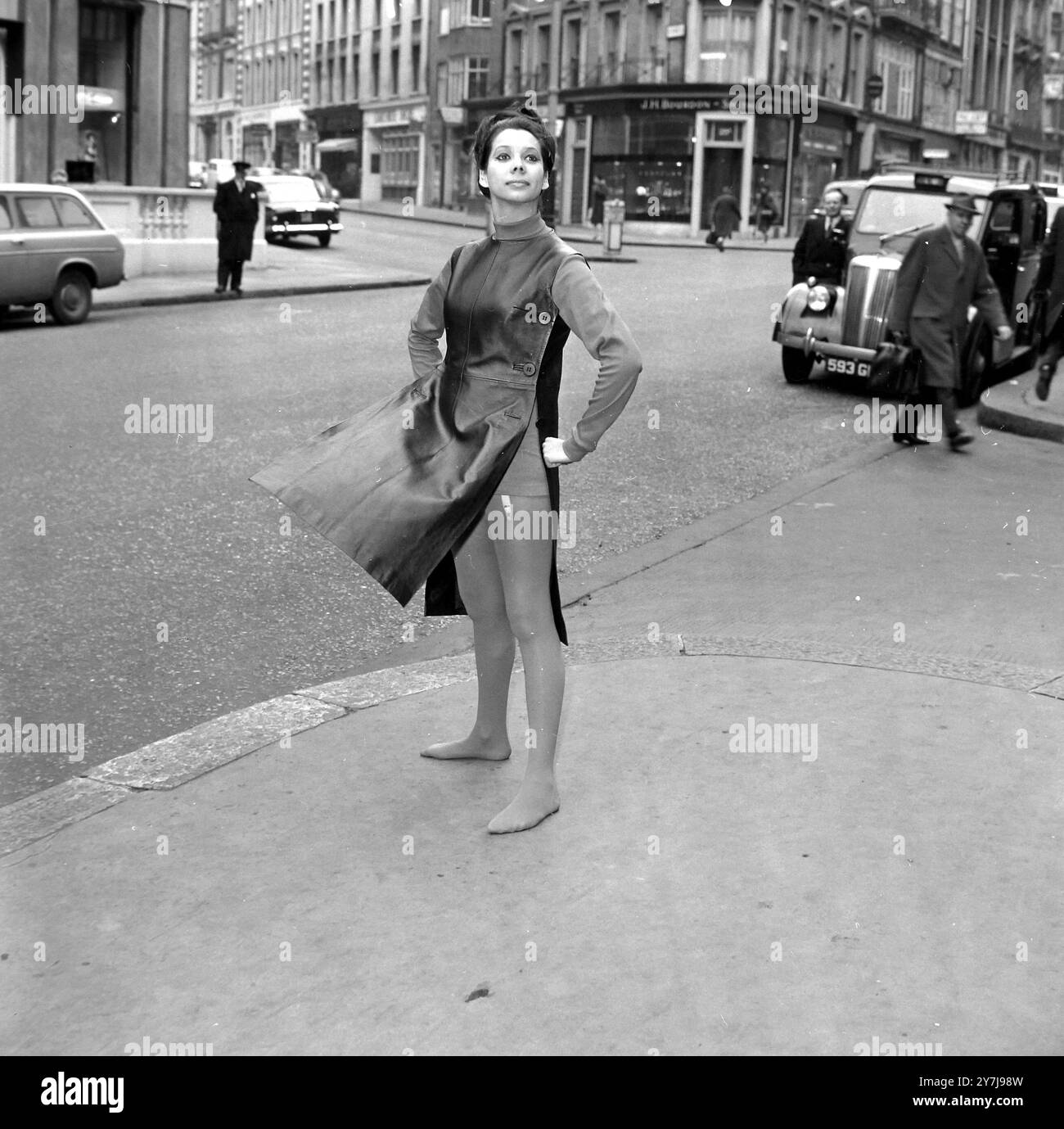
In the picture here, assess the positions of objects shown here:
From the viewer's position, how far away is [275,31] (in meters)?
75.8

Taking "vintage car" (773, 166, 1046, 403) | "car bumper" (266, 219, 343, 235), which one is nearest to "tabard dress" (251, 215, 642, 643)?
"vintage car" (773, 166, 1046, 403)

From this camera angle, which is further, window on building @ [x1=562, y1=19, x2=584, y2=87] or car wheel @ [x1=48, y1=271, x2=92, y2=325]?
window on building @ [x1=562, y1=19, x2=584, y2=87]

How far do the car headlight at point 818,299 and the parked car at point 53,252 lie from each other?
893cm

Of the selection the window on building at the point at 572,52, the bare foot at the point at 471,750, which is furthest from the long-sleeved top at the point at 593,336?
the window on building at the point at 572,52

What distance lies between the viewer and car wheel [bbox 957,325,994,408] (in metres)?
12.9

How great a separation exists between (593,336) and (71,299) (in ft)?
52.2

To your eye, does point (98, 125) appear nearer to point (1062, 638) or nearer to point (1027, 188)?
point (1027, 188)

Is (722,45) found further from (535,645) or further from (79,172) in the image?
(535,645)

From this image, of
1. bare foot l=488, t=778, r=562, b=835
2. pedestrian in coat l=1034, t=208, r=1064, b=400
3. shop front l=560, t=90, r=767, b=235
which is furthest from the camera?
shop front l=560, t=90, r=767, b=235

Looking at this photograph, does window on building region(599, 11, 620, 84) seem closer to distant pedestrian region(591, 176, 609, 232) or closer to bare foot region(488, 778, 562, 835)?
distant pedestrian region(591, 176, 609, 232)

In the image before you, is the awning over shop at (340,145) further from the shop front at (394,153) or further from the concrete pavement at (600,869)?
the concrete pavement at (600,869)

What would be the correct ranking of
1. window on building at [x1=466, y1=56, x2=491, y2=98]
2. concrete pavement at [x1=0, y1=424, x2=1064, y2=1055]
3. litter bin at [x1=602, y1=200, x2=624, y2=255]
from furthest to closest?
window on building at [x1=466, y1=56, x2=491, y2=98] → litter bin at [x1=602, y1=200, x2=624, y2=255] → concrete pavement at [x1=0, y1=424, x2=1064, y2=1055]

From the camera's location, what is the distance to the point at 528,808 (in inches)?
159

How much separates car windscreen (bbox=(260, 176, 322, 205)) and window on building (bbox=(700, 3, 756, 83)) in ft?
65.4
